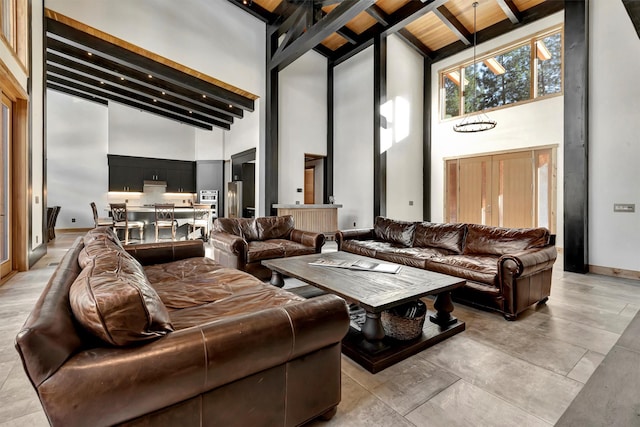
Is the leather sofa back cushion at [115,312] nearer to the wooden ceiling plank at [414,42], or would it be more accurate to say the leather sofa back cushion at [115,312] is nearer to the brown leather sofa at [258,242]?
the brown leather sofa at [258,242]

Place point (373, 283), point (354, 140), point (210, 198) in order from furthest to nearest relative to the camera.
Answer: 1. point (210, 198)
2. point (354, 140)
3. point (373, 283)

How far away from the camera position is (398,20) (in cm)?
605

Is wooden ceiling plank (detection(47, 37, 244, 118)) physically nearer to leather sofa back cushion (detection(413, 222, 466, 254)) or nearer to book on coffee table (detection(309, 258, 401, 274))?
book on coffee table (detection(309, 258, 401, 274))

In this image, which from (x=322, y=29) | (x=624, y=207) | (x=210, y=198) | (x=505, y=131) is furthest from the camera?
(x=210, y=198)

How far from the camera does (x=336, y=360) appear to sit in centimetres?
143

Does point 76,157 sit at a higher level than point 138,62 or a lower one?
lower

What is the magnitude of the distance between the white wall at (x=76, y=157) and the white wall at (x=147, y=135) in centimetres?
32

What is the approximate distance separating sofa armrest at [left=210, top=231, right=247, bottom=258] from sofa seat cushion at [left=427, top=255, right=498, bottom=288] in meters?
2.15

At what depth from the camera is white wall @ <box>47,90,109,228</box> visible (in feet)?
28.6

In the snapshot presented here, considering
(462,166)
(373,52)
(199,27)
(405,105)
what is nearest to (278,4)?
(199,27)

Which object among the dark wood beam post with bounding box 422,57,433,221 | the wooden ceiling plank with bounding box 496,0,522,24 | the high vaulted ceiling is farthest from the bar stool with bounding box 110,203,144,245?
the wooden ceiling plank with bounding box 496,0,522,24

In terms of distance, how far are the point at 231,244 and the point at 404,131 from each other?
5.31m

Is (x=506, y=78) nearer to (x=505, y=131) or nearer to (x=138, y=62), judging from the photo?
(x=505, y=131)

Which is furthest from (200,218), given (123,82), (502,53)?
(502,53)
